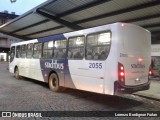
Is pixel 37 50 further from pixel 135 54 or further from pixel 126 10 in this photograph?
pixel 135 54

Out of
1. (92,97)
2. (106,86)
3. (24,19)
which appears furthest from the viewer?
(24,19)

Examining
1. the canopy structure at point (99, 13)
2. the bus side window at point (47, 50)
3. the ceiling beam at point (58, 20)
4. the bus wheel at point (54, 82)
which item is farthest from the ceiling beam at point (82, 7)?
the bus wheel at point (54, 82)

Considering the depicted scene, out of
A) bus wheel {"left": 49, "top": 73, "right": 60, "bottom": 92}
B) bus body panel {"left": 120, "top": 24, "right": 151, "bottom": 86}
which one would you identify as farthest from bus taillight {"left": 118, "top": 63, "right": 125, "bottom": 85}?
bus wheel {"left": 49, "top": 73, "right": 60, "bottom": 92}

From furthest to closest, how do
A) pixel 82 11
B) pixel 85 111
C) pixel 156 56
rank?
pixel 156 56, pixel 82 11, pixel 85 111

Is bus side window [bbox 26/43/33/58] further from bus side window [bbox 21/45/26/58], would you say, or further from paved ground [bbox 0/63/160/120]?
paved ground [bbox 0/63/160/120]

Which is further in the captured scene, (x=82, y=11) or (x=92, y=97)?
(x=82, y=11)

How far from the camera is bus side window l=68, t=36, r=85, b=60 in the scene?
9.83 meters

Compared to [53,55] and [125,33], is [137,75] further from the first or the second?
[53,55]

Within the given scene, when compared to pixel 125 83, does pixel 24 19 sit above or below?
above

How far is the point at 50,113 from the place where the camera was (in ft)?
24.4

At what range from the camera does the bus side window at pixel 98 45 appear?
850 centimetres

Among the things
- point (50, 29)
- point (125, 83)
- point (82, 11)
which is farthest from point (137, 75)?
point (50, 29)

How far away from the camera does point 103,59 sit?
8562 mm

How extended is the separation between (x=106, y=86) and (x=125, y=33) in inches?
78.0
